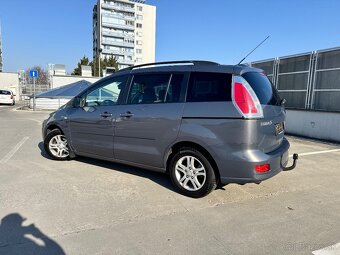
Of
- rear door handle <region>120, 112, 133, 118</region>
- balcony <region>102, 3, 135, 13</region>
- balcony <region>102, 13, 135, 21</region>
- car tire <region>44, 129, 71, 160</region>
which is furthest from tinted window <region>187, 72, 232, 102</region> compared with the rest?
balcony <region>102, 3, 135, 13</region>

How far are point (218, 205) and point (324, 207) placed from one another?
4.78ft

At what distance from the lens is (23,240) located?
2.87 metres

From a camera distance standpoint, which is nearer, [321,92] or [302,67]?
[321,92]

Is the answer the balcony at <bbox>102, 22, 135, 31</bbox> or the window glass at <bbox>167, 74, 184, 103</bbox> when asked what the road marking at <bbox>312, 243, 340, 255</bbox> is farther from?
the balcony at <bbox>102, 22, 135, 31</bbox>

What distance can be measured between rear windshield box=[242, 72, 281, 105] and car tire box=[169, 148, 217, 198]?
1129 millimetres

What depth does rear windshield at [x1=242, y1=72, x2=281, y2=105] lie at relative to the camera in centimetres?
380

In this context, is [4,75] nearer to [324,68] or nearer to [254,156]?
[324,68]

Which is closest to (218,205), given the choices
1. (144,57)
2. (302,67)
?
(302,67)

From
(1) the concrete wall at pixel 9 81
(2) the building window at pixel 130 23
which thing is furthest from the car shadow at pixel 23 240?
(2) the building window at pixel 130 23

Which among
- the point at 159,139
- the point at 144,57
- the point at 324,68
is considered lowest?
the point at 159,139

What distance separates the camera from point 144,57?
88.5 metres

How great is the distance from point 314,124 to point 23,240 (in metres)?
9.99

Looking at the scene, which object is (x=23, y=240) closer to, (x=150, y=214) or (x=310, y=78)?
(x=150, y=214)

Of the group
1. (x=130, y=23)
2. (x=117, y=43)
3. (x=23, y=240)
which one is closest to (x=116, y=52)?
(x=117, y=43)
